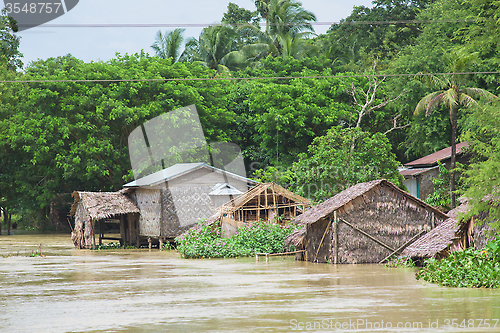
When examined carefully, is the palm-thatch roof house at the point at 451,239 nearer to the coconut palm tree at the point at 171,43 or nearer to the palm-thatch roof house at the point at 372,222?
the palm-thatch roof house at the point at 372,222

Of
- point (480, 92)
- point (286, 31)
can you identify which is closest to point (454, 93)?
point (480, 92)

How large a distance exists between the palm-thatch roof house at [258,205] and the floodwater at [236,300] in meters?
4.42

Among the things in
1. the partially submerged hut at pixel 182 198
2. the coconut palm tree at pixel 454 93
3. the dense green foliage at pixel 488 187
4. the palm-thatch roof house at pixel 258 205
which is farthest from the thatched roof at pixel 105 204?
the dense green foliage at pixel 488 187

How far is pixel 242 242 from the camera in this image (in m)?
22.7

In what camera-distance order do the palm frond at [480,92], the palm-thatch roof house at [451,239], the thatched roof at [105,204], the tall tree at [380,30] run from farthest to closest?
the tall tree at [380,30]
the thatched roof at [105,204]
the palm frond at [480,92]
the palm-thatch roof house at [451,239]

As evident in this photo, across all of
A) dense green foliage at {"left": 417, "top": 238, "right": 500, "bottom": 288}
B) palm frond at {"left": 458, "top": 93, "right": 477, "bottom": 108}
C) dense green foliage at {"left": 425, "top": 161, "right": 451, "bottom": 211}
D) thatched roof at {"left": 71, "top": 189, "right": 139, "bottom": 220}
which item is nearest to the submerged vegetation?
thatched roof at {"left": 71, "top": 189, "right": 139, "bottom": 220}

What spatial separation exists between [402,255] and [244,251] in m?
6.41

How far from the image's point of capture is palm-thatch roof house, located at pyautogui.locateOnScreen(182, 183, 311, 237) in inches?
922

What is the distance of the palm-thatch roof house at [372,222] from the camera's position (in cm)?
1834

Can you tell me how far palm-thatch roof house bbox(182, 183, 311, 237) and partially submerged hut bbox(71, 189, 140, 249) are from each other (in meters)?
5.32

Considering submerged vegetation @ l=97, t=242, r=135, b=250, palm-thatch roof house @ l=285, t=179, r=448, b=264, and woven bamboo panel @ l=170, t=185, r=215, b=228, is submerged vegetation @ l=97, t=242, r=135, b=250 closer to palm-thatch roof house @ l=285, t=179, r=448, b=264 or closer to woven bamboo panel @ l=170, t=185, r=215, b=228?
woven bamboo panel @ l=170, t=185, r=215, b=228

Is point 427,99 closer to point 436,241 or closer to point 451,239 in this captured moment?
point 436,241

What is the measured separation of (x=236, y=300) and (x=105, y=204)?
17.5 metres

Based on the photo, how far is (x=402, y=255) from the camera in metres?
18.4
